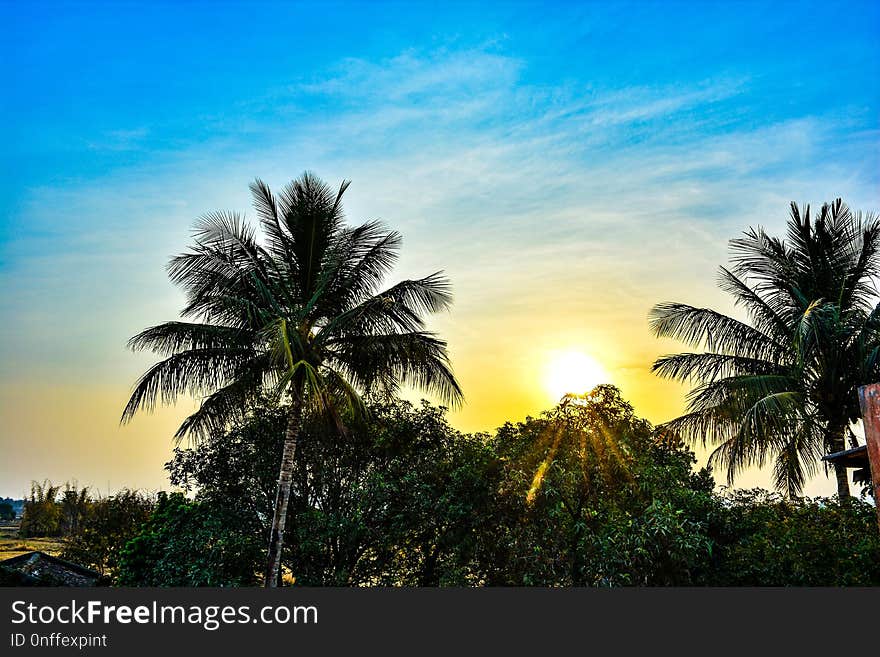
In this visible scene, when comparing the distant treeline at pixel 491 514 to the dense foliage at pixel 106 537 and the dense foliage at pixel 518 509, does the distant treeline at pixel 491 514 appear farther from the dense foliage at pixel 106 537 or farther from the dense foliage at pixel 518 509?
the dense foliage at pixel 106 537

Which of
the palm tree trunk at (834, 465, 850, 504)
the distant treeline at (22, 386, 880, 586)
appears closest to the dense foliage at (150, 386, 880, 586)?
the distant treeline at (22, 386, 880, 586)

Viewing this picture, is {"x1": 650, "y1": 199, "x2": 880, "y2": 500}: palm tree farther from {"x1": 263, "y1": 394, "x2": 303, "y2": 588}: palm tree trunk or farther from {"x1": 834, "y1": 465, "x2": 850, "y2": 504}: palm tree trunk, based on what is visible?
{"x1": 263, "y1": 394, "x2": 303, "y2": 588}: palm tree trunk

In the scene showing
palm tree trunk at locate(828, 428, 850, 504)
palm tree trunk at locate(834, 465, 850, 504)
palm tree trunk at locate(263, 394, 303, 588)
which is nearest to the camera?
palm tree trunk at locate(263, 394, 303, 588)

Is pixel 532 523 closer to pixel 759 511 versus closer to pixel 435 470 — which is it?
pixel 435 470

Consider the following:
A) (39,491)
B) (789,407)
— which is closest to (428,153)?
(789,407)

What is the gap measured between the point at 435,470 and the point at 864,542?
7625mm

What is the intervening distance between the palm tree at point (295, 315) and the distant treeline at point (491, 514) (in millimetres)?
1219

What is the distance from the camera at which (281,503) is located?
1337cm

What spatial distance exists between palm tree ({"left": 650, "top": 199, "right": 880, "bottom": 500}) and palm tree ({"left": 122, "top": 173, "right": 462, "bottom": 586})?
5.30m

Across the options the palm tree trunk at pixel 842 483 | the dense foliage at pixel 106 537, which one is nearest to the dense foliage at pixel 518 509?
the palm tree trunk at pixel 842 483

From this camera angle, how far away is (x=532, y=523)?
42.8ft

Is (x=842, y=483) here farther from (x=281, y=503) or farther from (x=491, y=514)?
(x=281, y=503)

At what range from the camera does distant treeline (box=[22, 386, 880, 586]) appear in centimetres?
1199

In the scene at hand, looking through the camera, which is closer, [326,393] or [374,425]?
[326,393]
